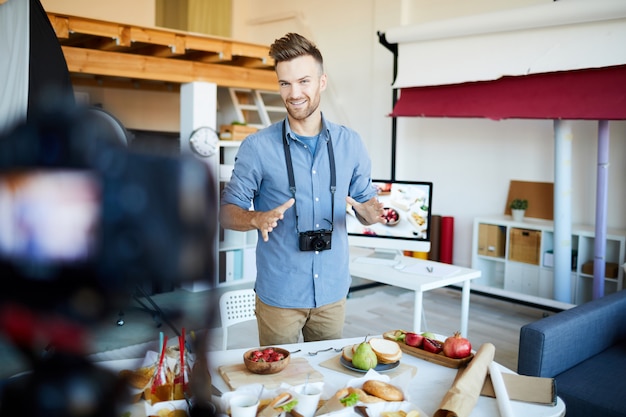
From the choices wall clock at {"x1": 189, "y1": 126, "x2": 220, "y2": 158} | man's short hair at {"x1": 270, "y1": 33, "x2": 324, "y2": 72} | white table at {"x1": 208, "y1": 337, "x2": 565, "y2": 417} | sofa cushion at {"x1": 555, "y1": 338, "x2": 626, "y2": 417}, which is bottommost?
sofa cushion at {"x1": 555, "y1": 338, "x2": 626, "y2": 417}

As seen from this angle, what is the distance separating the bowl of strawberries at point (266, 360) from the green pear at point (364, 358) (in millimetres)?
226

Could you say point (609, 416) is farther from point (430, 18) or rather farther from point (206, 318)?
point (430, 18)

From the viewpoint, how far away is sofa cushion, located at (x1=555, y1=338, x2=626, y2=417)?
2490mm

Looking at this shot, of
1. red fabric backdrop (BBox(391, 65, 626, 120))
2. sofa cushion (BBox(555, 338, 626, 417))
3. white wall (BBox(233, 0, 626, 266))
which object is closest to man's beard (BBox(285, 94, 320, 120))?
sofa cushion (BBox(555, 338, 626, 417))

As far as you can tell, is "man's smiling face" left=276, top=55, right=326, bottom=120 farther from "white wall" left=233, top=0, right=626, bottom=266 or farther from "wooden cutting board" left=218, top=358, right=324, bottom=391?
"white wall" left=233, top=0, right=626, bottom=266

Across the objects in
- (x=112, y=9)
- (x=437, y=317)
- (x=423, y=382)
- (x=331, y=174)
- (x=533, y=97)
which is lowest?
(x=437, y=317)

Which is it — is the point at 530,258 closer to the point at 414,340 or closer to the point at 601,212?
the point at 601,212

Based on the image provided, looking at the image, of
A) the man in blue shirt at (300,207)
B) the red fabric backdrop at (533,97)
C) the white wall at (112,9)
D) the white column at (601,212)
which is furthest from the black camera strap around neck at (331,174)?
the white wall at (112,9)

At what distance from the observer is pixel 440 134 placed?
21.4ft

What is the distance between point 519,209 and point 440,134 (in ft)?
4.77

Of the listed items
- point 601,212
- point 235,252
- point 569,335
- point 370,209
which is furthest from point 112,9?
point 569,335

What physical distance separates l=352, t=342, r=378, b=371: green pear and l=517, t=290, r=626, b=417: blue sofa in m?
1.22

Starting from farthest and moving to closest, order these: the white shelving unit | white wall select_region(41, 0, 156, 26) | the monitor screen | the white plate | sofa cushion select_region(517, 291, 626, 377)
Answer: white wall select_region(41, 0, 156, 26) → the white shelving unit → sofa cushion select_region(517, 291, 626, 377) → the white plate → the monitor screen

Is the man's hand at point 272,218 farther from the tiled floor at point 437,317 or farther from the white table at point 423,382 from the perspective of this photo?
the tiled floor at point 437,317
